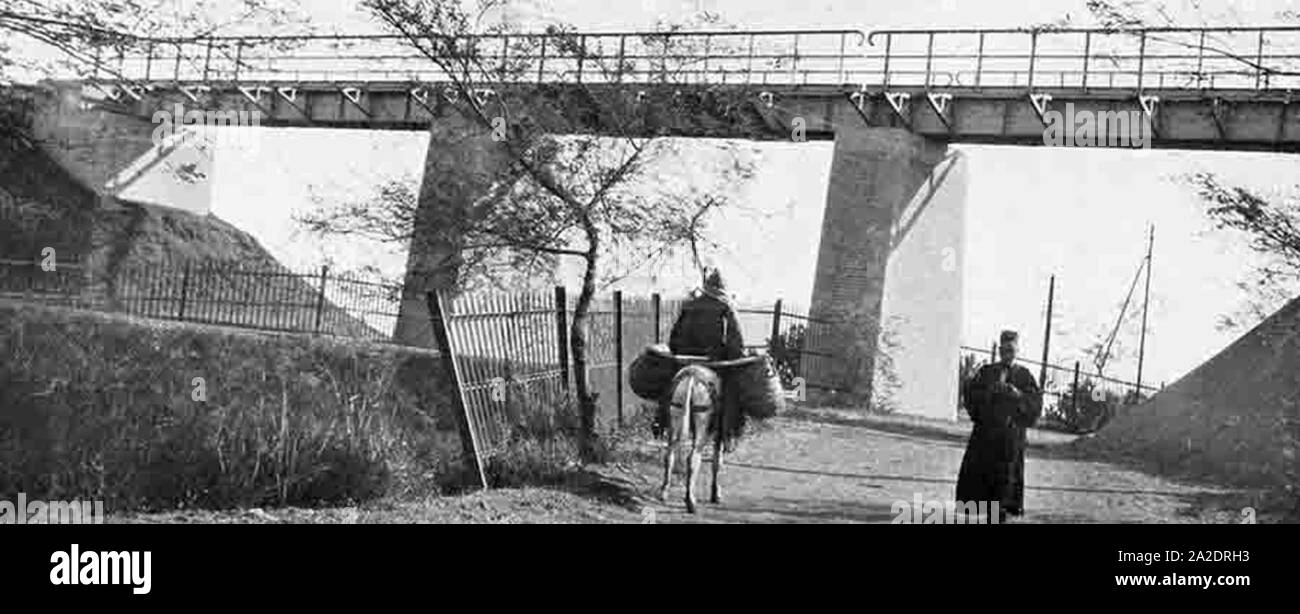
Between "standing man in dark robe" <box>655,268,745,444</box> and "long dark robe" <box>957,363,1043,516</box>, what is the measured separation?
1.68 m

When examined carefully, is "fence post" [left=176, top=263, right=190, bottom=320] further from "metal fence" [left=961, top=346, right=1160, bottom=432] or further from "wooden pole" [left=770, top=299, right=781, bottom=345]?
"metal fence" [left=961, top=346, right=1160, bottom=432]

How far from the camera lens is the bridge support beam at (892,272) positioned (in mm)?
Result: 27547

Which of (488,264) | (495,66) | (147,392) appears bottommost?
(147,392)

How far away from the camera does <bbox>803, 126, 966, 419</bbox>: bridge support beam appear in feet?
90.4

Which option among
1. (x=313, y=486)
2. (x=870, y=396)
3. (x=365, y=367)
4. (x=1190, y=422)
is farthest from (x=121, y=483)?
(x=870, y=396)

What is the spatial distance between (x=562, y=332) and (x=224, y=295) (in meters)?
20.7

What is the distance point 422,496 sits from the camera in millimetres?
9047

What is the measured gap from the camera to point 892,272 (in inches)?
1151
